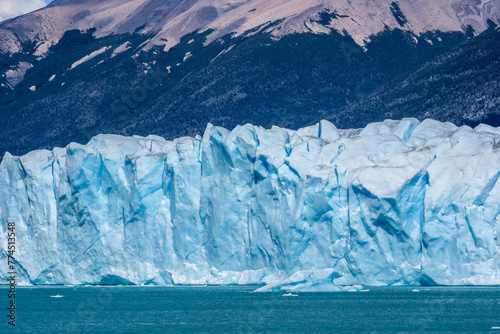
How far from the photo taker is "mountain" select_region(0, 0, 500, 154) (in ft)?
413

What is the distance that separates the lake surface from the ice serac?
1142 mm

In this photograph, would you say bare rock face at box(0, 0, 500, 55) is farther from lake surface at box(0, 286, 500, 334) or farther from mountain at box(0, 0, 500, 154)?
lake surface at box(0, 286, 500, 334)

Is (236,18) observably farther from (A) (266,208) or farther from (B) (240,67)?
(A) (266,208)

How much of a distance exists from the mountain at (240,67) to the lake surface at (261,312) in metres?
59.9

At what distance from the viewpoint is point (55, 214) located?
48.0 metres

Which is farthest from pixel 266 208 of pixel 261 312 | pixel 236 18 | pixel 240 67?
pixel 236 18

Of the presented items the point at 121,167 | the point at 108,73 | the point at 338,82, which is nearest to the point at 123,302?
the point at 121,167

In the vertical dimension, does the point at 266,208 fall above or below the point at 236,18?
above

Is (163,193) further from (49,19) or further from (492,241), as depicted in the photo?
(49,19)

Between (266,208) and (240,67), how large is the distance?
95.2 m

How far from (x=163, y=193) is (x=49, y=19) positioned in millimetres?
147954

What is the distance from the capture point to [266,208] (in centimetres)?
4409

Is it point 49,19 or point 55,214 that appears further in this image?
point 49,19

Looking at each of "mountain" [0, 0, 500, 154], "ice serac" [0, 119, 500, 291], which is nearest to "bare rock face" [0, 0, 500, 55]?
"mountain" [0, 0, 500, 154]
